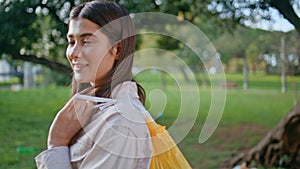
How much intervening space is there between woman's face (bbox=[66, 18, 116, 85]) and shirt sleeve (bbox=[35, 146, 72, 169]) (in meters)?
0.15

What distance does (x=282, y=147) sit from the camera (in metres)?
4.01

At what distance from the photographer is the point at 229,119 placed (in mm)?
7922

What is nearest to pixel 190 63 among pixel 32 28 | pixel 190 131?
pixel 32 28

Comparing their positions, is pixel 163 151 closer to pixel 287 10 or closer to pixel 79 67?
pixel 79 67

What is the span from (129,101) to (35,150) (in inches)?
161

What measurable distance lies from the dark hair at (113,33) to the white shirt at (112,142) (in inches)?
1.5

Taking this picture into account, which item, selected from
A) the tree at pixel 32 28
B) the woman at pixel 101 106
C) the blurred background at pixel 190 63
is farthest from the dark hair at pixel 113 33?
the tree at pixel 32 28

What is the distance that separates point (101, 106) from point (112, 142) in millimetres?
86

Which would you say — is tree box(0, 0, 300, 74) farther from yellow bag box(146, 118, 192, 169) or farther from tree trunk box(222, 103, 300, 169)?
yellow bag box(146, 118, 192, 169)

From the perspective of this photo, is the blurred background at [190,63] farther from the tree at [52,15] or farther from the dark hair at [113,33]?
the dark hair at [113,33]

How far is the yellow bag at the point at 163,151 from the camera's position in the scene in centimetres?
79

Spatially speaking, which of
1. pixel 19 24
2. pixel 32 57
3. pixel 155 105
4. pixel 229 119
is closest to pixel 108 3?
pixel 155 105

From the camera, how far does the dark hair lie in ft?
2.73

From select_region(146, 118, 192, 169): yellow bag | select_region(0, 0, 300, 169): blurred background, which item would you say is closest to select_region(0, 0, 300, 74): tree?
select_region(0, 0, 300, 169): blurred background
